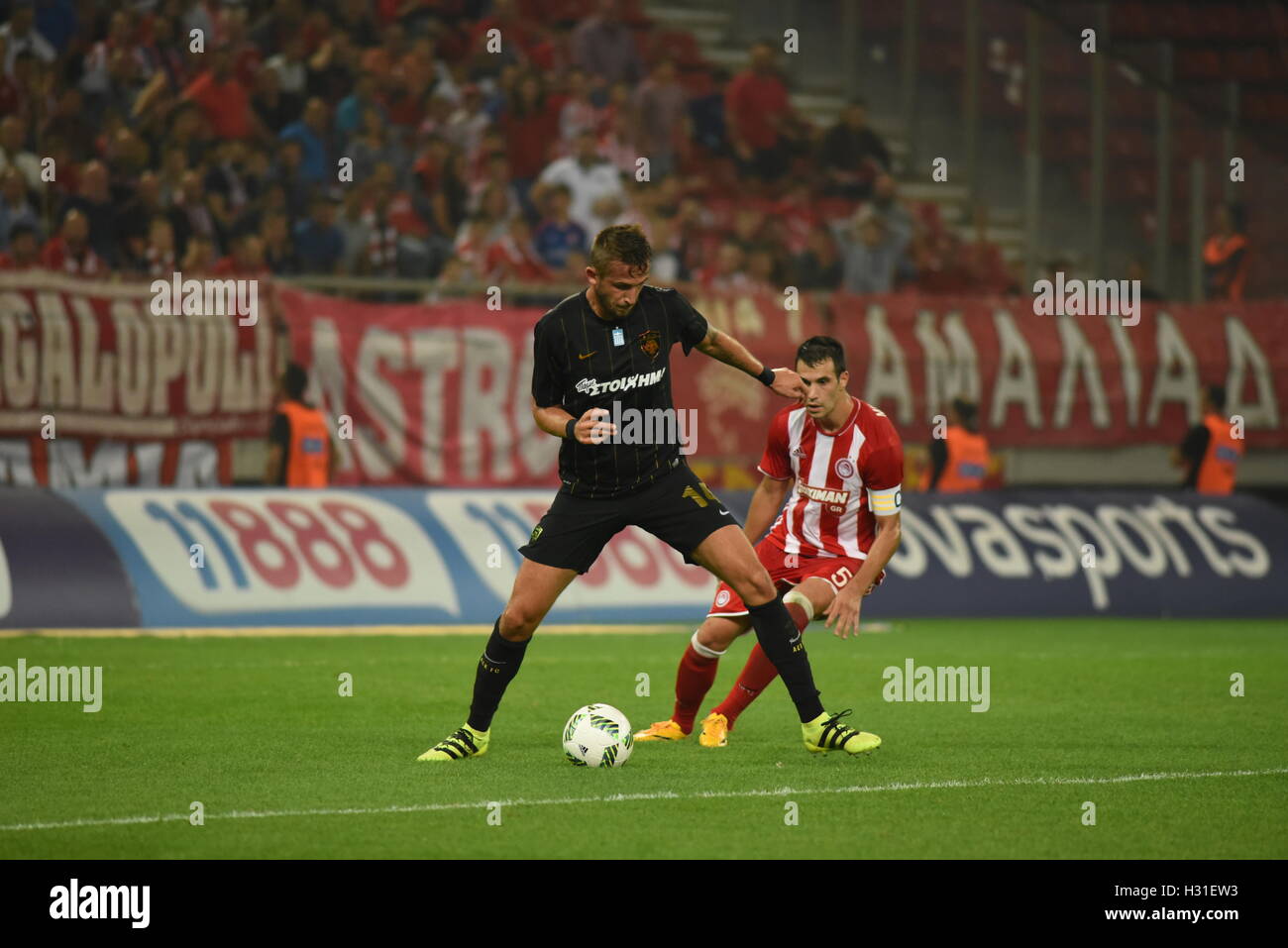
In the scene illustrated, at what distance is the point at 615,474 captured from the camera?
28.1 feet

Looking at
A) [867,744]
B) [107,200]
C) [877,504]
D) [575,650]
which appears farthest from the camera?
[107,200]

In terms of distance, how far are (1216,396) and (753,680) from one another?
36.2ft

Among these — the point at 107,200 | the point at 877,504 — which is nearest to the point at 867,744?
the point at 877,504

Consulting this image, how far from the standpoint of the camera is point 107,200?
696 inches

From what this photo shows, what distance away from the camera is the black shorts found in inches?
338

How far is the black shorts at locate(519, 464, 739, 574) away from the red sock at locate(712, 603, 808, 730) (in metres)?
1.06

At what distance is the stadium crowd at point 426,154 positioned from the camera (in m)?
17.9

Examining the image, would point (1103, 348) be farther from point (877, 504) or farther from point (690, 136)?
point (877, 504)

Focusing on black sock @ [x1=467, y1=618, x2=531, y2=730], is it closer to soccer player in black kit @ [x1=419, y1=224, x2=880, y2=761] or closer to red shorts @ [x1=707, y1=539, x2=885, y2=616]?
soccer player in black kit @ [x1=419, y1=224, x2=880, y2=761]

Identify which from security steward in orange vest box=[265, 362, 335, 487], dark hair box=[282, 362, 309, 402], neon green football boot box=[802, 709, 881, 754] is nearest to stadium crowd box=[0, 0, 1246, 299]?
dark hair box=[282, 362, 309, 402]

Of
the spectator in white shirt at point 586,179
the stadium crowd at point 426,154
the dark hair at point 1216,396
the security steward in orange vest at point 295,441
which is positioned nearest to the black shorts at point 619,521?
the security steward in orange vest at point 295,441

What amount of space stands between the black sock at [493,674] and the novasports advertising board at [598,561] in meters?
6.54

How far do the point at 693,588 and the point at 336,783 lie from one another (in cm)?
870
